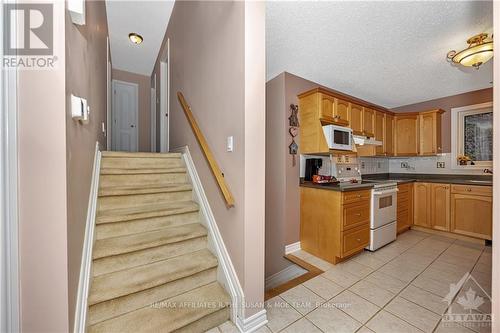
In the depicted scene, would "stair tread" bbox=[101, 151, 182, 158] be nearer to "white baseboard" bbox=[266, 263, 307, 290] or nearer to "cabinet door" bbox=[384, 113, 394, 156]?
"white baseboard" bbox=[266, 263, 307, 290]

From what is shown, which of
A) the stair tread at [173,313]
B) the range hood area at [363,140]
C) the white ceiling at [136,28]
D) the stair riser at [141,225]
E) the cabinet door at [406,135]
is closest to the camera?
the stair tread at [173,313]

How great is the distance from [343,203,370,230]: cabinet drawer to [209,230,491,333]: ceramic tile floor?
1.47ft

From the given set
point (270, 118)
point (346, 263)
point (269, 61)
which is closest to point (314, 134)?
point (270, 118)

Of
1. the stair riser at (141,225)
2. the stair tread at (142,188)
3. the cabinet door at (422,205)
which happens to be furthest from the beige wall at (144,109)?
the cabinet door at (422,205)

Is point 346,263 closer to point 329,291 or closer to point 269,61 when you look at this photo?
point 329,291

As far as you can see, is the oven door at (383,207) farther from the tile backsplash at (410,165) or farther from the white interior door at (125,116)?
the white interior door at (125,116)

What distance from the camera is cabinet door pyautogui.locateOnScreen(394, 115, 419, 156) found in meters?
3.96

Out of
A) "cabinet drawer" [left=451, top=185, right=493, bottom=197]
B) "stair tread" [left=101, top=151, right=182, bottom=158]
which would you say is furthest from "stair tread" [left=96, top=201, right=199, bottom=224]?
"cabinet drawer" [left=451, top=185, right=493, bottom=197]

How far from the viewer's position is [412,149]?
3963 mm

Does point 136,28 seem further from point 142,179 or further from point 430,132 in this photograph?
point 430,132

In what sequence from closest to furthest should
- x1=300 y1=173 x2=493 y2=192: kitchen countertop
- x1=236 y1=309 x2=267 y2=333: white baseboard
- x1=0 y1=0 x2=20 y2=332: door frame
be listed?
x1=0 y1=0 x2=20 y2=332: door frame, x1=236 y1=309 x2=267 y2=333: white baseboard, x1=300 y1=173 x2=493 y2=192: kitchen countertop

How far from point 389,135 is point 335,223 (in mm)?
2575

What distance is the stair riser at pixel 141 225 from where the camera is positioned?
166 cm

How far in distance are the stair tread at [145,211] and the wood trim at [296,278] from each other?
107cm
